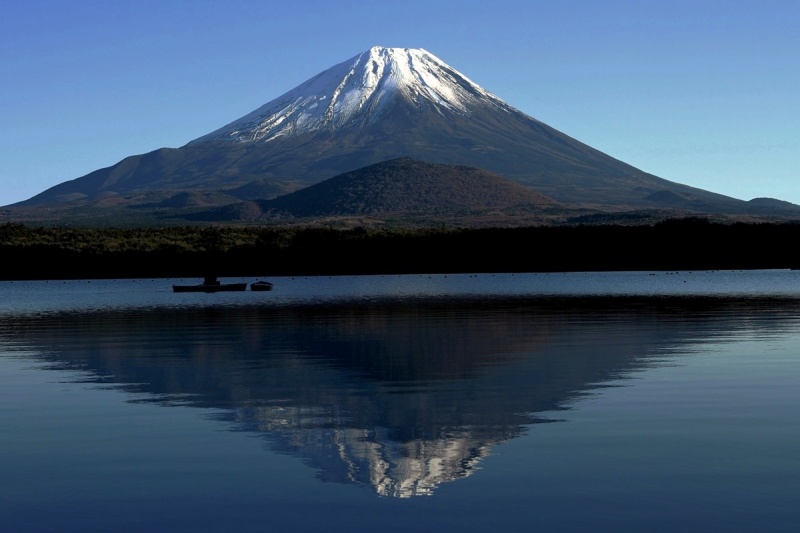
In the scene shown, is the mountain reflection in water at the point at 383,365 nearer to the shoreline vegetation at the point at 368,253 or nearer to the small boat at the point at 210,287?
the small boat at the point at 210,287

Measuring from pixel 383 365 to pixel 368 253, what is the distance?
151m

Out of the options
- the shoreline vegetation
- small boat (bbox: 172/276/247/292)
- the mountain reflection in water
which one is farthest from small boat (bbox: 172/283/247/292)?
the shoreline vegetation

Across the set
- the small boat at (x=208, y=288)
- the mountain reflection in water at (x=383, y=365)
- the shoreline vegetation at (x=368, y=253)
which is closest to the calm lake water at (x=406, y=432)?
the mountain reflection in water at (x=383, y=365)

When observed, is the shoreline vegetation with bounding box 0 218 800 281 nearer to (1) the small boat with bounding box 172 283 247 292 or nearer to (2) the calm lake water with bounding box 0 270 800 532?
(1) the small boat with bounding box 172 283 247 292

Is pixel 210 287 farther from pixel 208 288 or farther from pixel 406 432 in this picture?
pixel 406 432

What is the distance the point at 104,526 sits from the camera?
15.8 meters

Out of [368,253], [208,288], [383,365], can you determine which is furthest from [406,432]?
[368,253]

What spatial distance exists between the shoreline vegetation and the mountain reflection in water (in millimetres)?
109689

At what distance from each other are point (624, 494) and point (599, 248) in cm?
17821

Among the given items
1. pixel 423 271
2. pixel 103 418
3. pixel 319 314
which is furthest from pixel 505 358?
pixel 423 271

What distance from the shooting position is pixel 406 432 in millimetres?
22688

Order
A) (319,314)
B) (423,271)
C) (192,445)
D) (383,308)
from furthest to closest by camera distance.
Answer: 1. (423,271)
2. (383,308)
3. (319,314)
4. (192,445)

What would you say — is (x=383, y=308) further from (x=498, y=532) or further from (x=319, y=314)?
(x=498, y=532)

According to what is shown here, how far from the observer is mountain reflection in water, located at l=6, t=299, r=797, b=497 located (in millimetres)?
21562
